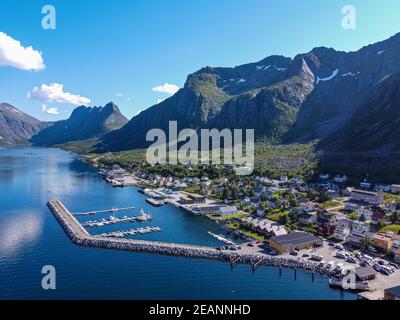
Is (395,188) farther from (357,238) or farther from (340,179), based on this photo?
(357,238)

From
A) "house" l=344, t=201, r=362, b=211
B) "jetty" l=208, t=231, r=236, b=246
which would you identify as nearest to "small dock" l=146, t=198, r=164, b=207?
"jetty" l=208, t=231, r=236, b=246

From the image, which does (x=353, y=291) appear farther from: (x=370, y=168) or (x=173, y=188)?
(x=370, y=168)

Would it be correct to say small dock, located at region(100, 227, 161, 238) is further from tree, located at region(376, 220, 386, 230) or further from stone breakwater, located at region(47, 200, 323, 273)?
tree, located at region(376, 220, 386, 230)

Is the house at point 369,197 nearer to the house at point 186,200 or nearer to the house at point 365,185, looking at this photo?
the house at point 365,185

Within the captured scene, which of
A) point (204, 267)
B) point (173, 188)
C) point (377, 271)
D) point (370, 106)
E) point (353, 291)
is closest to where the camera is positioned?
point (353, 291)

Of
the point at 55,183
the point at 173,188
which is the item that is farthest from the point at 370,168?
the point at 55,183

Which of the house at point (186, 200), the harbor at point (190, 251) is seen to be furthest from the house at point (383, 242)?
the house at point (186, 200)
